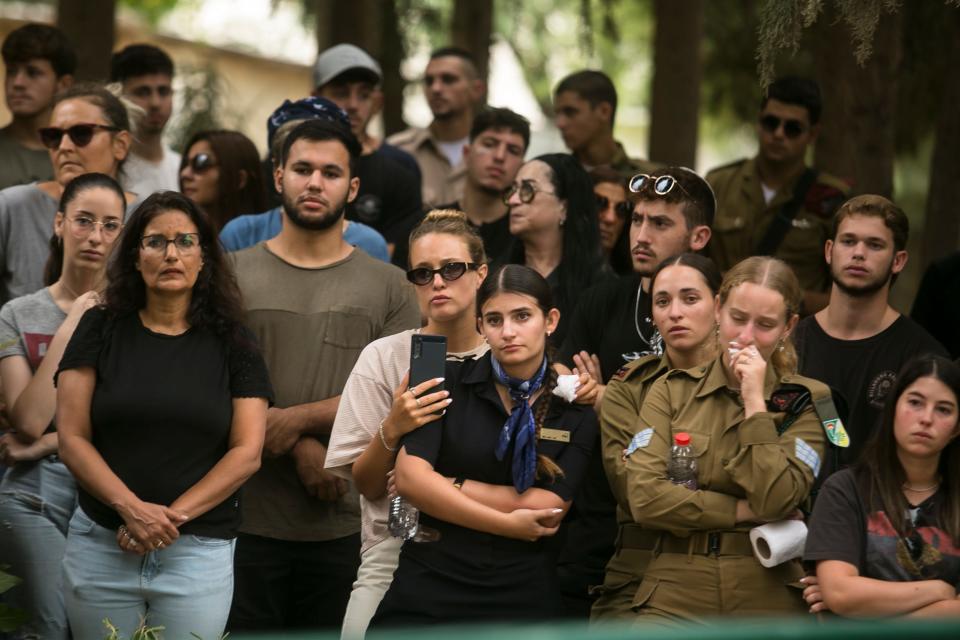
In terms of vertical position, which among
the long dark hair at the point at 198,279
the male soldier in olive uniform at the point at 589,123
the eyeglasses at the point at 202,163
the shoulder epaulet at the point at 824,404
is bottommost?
the shoulder epaulet at the point at 824,404

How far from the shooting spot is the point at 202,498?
5.49m

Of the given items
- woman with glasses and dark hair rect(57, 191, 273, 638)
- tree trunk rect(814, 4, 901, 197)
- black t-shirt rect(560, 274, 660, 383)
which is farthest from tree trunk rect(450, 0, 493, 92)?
woman with glasses and dark hair rect(57, 191, 273, 638)

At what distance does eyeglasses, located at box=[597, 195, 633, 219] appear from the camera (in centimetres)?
764

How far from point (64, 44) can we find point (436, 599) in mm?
4936

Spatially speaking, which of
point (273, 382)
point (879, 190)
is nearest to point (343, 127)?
point (273, 382)

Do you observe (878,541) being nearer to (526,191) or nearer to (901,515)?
(901,515)

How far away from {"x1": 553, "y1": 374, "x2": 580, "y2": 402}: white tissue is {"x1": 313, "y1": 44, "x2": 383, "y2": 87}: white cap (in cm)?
388

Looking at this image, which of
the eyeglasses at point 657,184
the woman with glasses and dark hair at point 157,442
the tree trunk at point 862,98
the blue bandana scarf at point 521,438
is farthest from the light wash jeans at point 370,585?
the tree trunk at point 862,98

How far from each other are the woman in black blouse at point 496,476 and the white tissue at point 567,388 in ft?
0.14

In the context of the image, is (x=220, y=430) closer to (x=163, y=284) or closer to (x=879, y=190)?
(x=163, y=284)

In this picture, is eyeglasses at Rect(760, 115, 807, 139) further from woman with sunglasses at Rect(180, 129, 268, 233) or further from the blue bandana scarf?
the blue bandana scarf

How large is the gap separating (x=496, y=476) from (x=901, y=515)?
1.43m

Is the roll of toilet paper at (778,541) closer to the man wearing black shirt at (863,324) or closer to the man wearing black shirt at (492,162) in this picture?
the man wearing black shirt at (863,324)

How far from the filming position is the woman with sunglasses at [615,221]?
763 cm
